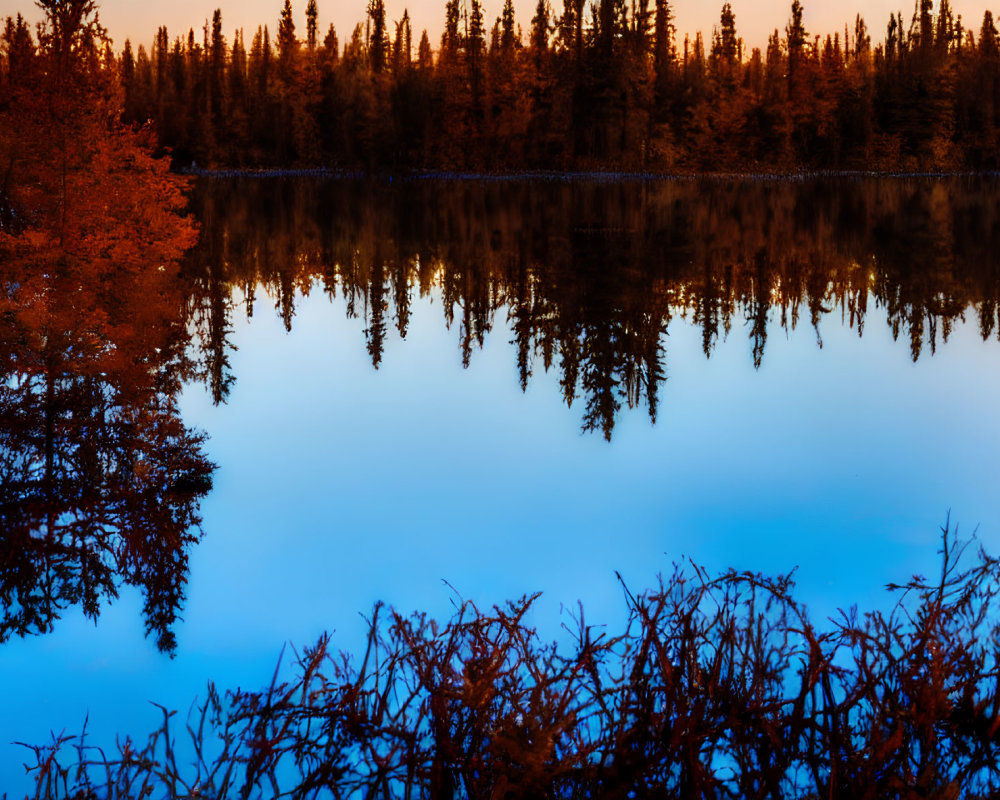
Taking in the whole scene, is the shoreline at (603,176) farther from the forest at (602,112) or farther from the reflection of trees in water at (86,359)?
the reflection of trees in water at (86,359)

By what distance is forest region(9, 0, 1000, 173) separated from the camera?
5872 cm

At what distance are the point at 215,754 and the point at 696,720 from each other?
1.82m

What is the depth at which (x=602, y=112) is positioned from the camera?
2282 inches

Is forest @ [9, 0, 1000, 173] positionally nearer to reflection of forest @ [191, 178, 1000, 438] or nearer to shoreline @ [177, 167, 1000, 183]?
shoreline @ [177, 167, 1000, 183]

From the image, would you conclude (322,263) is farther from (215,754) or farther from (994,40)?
(994,40)

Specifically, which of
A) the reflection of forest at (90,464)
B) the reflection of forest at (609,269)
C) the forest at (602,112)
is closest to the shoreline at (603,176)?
the forest at (602,112)

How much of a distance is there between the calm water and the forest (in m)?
41.1

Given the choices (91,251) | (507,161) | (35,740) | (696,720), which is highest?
(507,161)

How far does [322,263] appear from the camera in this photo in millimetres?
20969

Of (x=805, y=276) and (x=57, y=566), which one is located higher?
(x=805, y=276)

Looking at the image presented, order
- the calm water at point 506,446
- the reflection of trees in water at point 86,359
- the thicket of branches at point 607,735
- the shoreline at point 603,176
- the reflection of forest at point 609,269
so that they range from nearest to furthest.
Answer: the thicket of branches at point 607,735
the calm water at point 506,446
the reflection of trees in water at point 86,359
the reflection of forest at point 609,269
the shoreline at point 603,176

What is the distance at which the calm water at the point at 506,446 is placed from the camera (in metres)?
5.41

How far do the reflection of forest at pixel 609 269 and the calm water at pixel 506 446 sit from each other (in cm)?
11

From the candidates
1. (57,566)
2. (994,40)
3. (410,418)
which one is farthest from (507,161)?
(57,566)
